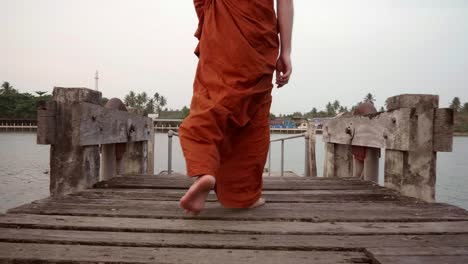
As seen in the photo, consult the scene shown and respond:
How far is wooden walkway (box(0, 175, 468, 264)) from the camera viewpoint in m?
1.54

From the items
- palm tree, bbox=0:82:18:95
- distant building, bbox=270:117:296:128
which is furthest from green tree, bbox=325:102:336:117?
palm tree, bbox=0:82:18:95

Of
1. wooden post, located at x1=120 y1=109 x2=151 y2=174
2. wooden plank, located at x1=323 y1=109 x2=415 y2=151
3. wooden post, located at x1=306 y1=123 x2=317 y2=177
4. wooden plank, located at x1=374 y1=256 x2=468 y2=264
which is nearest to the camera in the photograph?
wooden plank, located at x1=374 y1=256 x2=468 y2=264

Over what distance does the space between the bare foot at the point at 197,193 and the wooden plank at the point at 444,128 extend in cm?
207

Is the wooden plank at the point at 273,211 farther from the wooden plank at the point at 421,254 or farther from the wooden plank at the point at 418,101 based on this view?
the wooden plank at the point at 418,101

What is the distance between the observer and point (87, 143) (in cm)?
300

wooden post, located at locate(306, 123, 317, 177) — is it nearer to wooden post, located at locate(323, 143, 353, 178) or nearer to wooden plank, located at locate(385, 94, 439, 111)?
wooden post, located at locate(323, 143, 353, 178)

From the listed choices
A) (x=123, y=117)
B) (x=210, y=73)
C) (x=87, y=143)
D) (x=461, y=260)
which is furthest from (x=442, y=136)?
(x=123, y=117)

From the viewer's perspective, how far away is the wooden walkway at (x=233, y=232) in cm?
154

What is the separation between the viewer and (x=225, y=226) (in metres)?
1.98

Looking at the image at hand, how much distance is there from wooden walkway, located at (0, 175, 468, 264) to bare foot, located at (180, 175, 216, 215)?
106 mm

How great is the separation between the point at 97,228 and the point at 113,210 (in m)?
0.41

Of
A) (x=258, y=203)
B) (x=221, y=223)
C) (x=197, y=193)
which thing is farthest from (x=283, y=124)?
(x=197, y=193)

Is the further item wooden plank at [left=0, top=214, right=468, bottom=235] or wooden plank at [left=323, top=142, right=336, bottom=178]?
wooden plank at [left=323, top=142, right=336, bottom=178]

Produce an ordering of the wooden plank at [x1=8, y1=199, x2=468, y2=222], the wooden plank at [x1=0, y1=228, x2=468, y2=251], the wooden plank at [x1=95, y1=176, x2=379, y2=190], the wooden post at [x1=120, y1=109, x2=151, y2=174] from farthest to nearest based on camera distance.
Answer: the wooden post at [x1=120, y1=109, x2=151, y2=174] < the wooden plank at [x1=95, y1=176, x2=379, y2=190] < the wooden plank at [x1=8, y1=199, x2=468, y2=222] < the wooden plank at [x1=0, y1=228, x2=468, y2=251]
